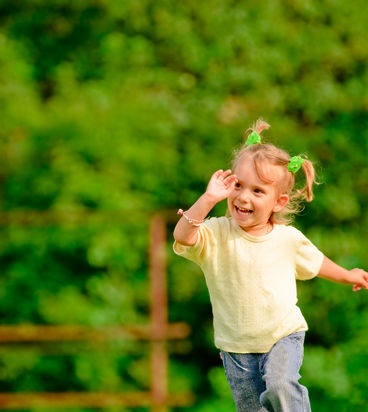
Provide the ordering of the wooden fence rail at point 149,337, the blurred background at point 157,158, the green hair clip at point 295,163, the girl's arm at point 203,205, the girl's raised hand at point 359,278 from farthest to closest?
the blurred background at point 157,158, the wooden fence rail at point 149,337, the girl's raised hand at point 359,278, the green hair clip at point 295,163, the girl's arm at point 203,205

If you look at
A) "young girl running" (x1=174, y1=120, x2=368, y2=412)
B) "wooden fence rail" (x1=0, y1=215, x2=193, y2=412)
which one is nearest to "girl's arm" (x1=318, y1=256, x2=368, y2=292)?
"young girl running" (x1=174, y1=120, x2=368, y2=412)

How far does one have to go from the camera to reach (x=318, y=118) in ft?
27.6

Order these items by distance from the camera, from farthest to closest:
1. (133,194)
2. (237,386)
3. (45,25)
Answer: (45,25) → (133,194) → (237,386)

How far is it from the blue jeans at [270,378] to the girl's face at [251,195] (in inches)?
16.6

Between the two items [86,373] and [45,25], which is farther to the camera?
[45,25]

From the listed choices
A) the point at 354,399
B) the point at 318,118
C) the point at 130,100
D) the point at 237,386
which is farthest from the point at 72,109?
the point at 237,386

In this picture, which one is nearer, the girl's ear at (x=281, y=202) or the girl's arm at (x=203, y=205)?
the girl's arm at (x=203, y=205)

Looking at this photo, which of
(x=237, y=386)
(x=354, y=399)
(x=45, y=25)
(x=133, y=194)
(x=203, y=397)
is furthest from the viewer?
(x=45, y=25)

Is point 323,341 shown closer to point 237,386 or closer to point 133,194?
point 133,194

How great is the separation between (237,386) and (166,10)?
601 cm

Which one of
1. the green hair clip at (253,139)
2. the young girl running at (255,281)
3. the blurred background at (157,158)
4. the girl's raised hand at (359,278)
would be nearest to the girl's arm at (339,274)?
the girl's raised hand at (359,278)

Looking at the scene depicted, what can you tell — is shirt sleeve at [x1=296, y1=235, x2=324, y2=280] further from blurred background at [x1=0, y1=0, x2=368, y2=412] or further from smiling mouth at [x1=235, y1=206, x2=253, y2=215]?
blurred background at [x1=0, y1=0, x2=368, y2=412]

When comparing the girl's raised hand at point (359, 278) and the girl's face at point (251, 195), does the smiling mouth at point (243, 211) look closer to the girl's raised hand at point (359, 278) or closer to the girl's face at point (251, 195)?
the girl's face at point (251, 195)

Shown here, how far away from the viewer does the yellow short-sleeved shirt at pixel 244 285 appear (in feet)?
11.5
